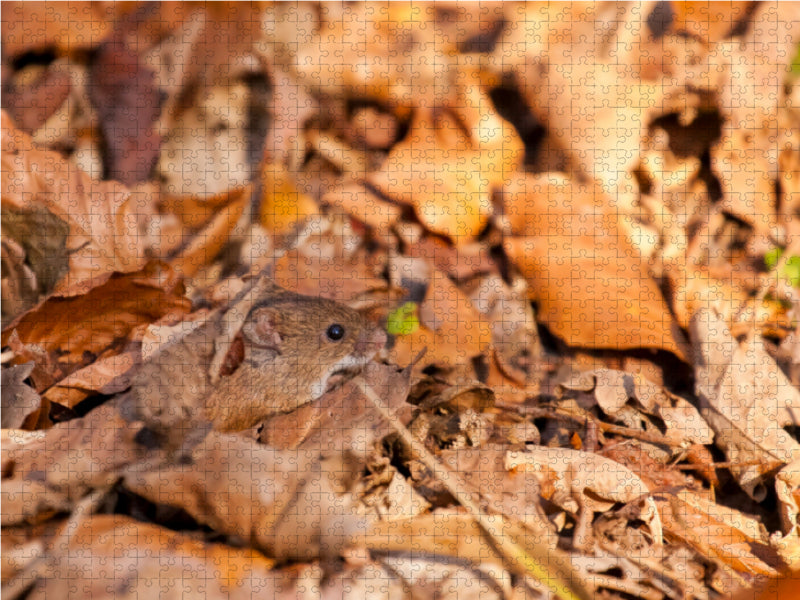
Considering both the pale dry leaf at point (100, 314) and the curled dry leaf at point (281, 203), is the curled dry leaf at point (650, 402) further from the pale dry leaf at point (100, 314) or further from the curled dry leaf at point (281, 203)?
the curled dry leaf at point (281, 203)

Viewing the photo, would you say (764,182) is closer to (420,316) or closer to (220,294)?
(420,316)

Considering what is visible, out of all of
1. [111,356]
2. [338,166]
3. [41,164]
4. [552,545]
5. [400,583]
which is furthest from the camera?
[338,166]

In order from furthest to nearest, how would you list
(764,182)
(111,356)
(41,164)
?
(764,182) < (41,164) < (111,356)

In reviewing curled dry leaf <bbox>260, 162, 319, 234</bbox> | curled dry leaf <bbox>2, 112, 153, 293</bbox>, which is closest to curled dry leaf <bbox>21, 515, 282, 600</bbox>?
curled dry leaf <bbox>2, 112, 153, 293</bbox>

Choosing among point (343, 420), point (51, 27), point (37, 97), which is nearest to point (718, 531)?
point (343, 420)

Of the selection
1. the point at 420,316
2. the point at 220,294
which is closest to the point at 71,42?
the point at 220,294

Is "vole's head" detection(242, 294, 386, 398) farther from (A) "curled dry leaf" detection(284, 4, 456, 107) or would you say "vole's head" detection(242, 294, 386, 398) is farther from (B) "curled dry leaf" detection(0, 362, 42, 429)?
(A) "curled dry leaf" detection(284, 4, 456, 107)
